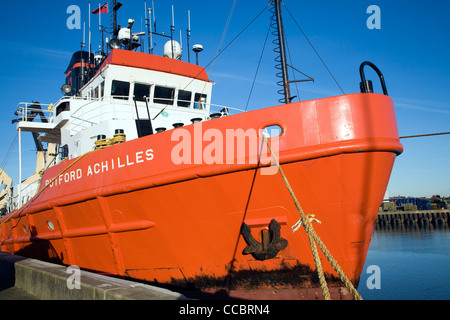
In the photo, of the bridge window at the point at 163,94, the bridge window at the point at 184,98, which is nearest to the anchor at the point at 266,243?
the bridge window at the point at 163,94

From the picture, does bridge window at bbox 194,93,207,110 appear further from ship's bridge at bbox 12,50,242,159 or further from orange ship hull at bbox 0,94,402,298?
orange ship hull at bbox 0,94,402,298

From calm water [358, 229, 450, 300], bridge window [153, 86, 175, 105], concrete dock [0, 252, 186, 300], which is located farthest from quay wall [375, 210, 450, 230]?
concrete dock [0, 252, 186, 300]

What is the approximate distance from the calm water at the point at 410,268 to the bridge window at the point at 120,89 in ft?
22.4

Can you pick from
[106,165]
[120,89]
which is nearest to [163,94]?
[120,89]

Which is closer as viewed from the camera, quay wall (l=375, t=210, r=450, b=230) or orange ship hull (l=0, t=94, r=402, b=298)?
orange ship hull (l=0, t=94, r=402, b=298)

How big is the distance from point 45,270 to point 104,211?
1394 millimetres

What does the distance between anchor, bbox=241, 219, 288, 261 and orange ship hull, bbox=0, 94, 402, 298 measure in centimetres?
6

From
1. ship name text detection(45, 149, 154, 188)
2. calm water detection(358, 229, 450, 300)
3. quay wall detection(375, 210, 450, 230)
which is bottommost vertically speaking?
calm water detection(358, 229, 450, 300)

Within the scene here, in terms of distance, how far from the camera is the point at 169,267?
505 centimetres

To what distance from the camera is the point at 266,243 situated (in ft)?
14.1

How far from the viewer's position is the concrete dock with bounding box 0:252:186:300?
10.1 ft

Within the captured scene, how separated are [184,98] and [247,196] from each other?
17.8 ft

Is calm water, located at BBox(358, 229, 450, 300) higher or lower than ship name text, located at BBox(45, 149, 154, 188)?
lower
